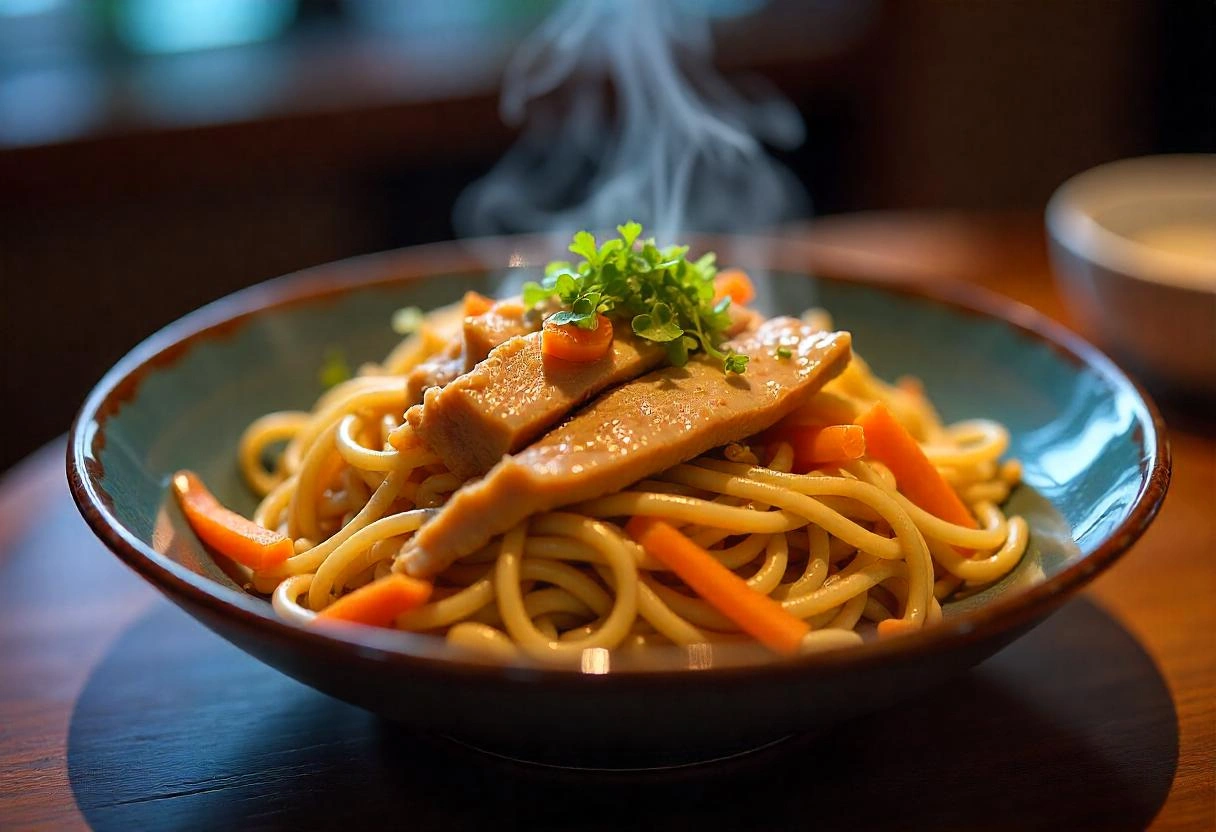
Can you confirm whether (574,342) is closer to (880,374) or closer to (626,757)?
(626,757)

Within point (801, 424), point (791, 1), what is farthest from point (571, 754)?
point (791, 1)

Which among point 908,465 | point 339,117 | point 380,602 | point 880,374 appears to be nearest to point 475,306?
point 380,602

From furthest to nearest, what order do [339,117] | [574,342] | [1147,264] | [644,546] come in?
[339,117] → [1147,264] → [574,342] → [644,546]

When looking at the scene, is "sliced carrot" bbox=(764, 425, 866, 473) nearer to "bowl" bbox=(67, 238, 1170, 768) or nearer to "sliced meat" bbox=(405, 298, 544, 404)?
"bowl" bbox=(67, 238, 1170, 768)

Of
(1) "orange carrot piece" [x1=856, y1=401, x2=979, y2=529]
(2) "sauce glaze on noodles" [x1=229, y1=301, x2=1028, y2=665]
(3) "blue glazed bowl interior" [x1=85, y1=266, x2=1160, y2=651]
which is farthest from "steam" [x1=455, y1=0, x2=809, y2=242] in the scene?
(2) "sauce glaze on noodles" [x1=229, y1=301, x2=1028, y2=665]

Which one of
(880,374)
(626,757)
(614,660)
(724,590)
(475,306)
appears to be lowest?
(880,374)

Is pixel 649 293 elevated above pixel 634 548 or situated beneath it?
elevated above
